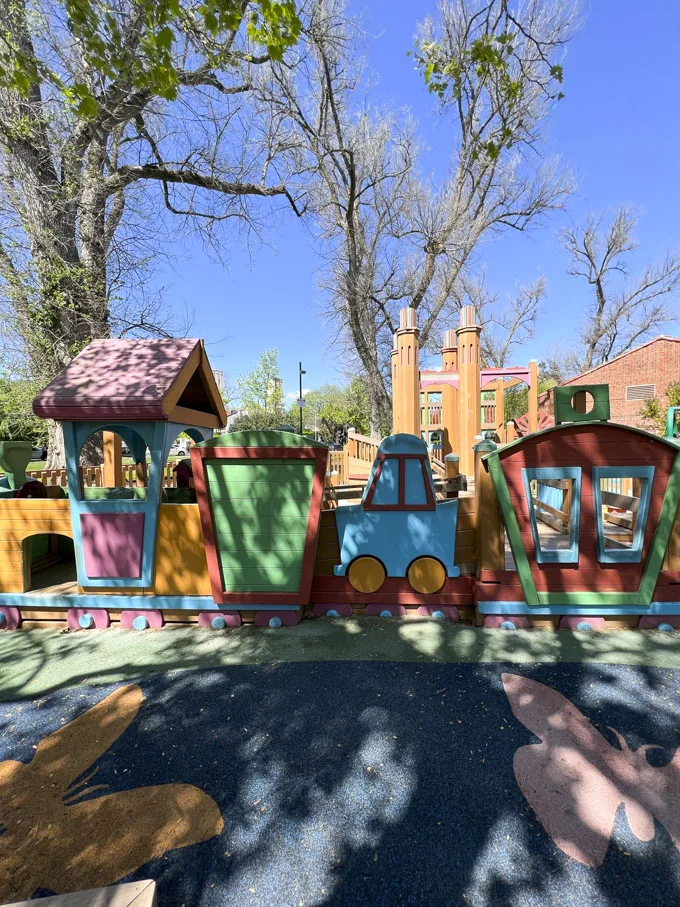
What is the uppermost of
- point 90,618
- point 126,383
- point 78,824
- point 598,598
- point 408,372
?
point 408,372

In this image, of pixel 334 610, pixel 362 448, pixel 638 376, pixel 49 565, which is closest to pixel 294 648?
pixel 334 610

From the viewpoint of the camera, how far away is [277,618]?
3.68m

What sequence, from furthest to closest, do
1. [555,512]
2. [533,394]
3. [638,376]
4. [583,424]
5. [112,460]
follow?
[638,376], [533,394], [112,460], [555,512], [583,424]

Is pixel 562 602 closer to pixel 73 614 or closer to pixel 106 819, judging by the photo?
pixel 106 819

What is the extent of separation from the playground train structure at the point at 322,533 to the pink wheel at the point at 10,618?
1 centimetres

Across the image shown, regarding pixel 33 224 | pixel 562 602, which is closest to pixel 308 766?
Answer: pixel 562 602

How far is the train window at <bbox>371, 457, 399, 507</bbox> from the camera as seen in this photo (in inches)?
141

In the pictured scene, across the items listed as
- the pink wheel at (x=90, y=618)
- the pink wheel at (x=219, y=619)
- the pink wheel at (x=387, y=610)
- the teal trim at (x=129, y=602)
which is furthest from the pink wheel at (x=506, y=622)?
the pink wheel at (x=90, y=618)

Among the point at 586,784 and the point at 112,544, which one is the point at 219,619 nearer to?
the point at 112,544

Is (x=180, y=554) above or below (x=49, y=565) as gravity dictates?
above

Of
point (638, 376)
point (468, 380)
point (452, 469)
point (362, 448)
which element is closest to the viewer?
point (452, 469)

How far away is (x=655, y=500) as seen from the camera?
3326 mm

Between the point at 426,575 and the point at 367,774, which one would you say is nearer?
the point at 367,774

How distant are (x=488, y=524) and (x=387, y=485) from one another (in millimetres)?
919
